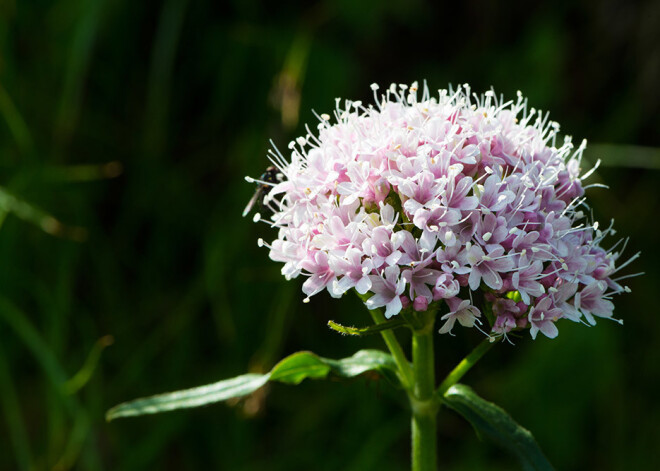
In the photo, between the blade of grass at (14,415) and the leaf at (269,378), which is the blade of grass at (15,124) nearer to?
the blade of grass at (14,415)

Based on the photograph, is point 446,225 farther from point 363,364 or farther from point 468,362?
point 363,364

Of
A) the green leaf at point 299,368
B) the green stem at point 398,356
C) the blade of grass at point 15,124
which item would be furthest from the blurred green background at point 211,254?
the green stem at point 398,356

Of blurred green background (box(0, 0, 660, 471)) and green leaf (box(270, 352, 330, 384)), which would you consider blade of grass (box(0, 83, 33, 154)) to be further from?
green leaf (box(270, 352, 330, 384))

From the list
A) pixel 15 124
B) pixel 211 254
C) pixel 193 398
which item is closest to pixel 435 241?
pixel 193 398

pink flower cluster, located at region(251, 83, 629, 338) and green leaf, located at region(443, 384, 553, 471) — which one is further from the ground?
pink flower cluster, located at region(251, 83, 629, 338)

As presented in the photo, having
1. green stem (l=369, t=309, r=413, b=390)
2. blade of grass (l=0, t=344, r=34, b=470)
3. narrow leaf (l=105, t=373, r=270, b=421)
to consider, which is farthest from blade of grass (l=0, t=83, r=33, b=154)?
green stem (l=369, t=309, r=413, b=390)

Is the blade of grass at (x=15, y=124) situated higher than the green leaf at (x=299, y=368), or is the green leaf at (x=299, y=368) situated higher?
the blade of grass at (x=15, y=124)

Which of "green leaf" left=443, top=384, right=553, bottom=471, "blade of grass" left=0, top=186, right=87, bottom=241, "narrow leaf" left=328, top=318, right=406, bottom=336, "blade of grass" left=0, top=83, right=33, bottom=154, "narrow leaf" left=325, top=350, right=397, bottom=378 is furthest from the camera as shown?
"blade of grass" left=0, top=83, right=33, bottom=154
